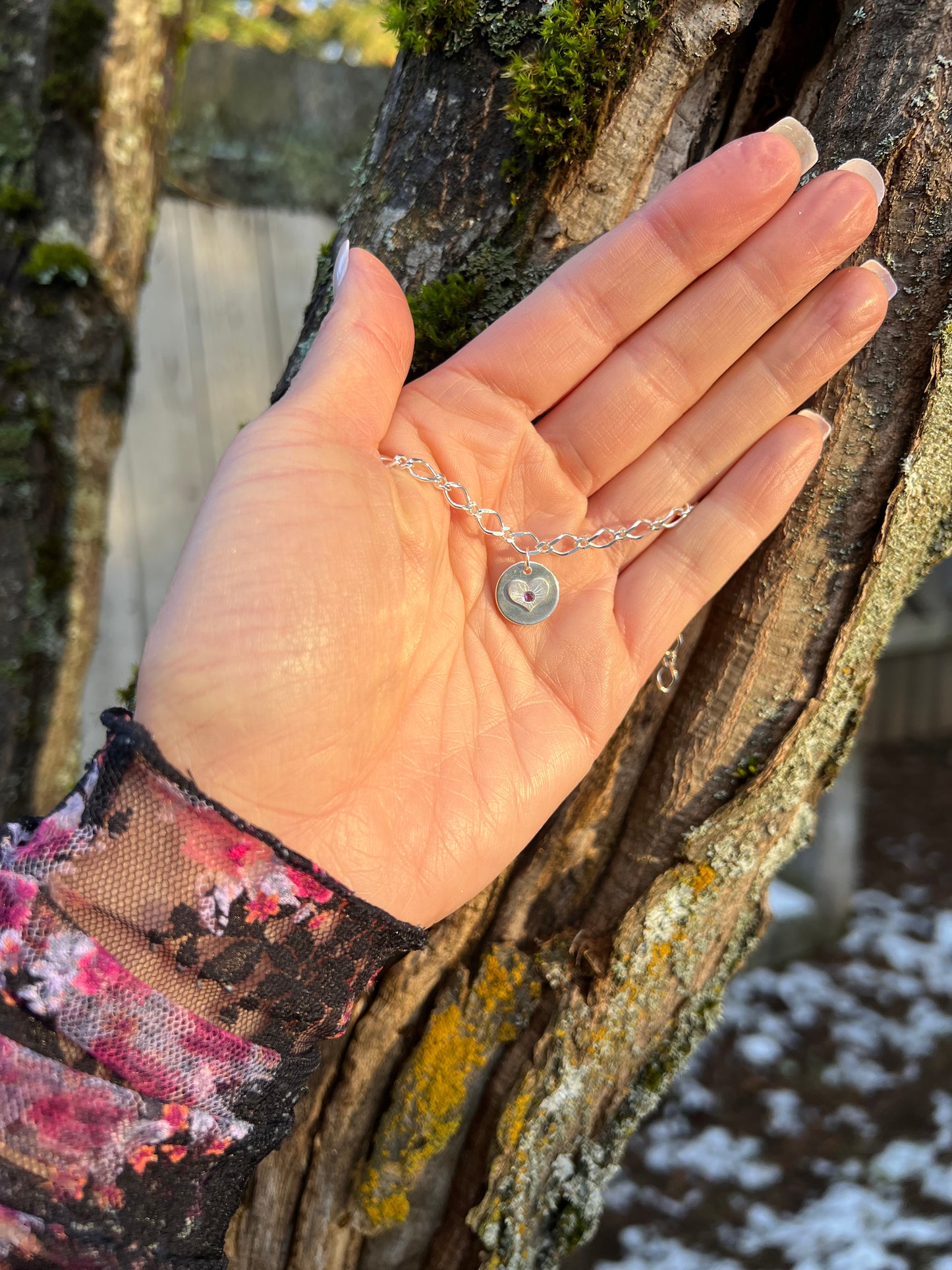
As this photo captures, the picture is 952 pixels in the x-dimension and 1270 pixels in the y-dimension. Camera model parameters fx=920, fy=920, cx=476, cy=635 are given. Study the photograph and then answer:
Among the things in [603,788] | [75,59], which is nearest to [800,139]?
[603,788]

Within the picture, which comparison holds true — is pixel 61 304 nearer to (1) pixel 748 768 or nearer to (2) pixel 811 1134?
(1) pixel 748 768

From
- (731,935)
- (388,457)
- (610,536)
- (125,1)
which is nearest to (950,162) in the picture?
(610,536)

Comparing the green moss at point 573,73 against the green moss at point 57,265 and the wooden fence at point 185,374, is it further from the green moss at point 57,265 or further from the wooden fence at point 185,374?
the wooden fence at point 185,374

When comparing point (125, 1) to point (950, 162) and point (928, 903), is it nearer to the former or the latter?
point (950, 162)

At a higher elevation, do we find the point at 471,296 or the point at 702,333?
the point at 702,333

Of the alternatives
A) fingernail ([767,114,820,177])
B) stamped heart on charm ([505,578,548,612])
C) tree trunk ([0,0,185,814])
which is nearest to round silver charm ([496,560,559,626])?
stamped heart on charm ([505,578,548,612])

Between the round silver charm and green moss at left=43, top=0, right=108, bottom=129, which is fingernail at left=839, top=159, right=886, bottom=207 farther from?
green moss at left=43, top=0, right=108, bottom=129
